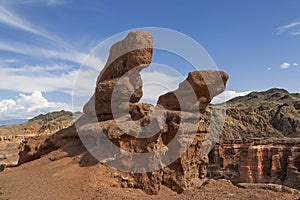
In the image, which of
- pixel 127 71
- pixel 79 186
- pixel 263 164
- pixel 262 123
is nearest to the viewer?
pixel 79 186

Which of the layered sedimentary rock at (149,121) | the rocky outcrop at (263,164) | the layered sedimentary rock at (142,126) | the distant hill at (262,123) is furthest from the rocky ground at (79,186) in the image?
the distant hill at (262,123)

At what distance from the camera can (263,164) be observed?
64.8 m

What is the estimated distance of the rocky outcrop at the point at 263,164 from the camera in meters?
60.7

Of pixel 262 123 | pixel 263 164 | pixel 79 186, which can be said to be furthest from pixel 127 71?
pixel 262 123

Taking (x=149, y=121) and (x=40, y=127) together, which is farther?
(x=40, y=127)

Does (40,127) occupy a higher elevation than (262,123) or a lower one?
lower

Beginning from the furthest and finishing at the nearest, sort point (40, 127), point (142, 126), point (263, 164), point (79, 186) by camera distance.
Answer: point (40, 127) → point (263, 164) → point (142, 126) → point (79, 186)

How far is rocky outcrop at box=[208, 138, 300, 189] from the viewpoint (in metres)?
60.7

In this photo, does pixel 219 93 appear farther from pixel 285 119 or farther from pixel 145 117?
pixel 285 119

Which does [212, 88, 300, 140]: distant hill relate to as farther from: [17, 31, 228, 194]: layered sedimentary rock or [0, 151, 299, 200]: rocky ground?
[0, 151, 299, 200]: rocky ground

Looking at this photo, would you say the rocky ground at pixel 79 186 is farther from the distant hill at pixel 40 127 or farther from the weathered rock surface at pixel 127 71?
the distant hill at pixel 40 127

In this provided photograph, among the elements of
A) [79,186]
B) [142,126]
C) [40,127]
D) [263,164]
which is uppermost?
[40,127]

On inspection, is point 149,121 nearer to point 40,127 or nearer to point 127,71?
point 127,71

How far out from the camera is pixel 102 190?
1470cm
